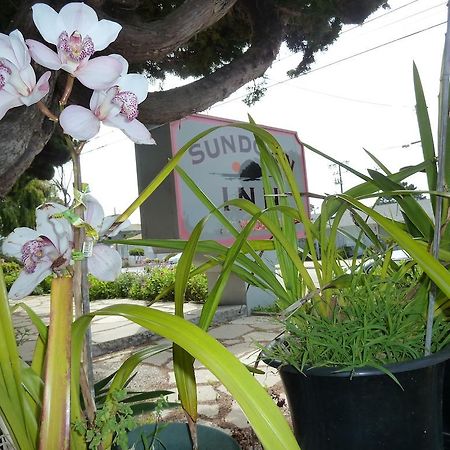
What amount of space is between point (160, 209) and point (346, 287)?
2936mm

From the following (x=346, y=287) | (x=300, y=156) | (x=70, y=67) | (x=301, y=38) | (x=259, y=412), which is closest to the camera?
(x=259, y=412)

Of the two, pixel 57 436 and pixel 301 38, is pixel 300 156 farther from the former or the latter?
pixel 57 436

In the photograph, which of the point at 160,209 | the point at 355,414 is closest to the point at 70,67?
the point at 355,414

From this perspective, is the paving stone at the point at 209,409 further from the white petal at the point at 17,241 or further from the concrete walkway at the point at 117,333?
the white petal at the point at 17,241

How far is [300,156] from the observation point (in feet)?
15.3

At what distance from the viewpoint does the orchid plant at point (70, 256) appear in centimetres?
38

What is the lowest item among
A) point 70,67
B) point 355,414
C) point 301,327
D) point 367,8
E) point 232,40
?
point 355,414

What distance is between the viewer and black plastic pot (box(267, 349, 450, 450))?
606 mm

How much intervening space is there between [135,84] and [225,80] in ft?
6.25

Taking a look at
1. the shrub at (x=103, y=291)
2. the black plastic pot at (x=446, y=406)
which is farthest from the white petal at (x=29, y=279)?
the shrub at (x=103, y=291)

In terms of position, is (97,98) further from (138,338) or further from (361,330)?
(138,338)

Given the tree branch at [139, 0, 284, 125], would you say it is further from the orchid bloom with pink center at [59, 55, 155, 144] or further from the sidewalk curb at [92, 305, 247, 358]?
the orchid bloom with pink center at [59, 55, 155, 144]

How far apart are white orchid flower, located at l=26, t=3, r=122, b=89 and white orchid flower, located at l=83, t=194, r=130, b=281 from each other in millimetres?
127

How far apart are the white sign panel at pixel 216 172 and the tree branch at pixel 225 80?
1084 mm
